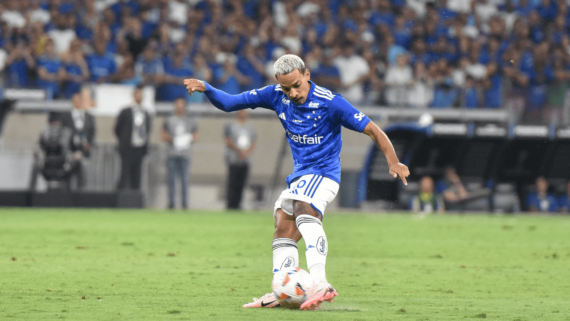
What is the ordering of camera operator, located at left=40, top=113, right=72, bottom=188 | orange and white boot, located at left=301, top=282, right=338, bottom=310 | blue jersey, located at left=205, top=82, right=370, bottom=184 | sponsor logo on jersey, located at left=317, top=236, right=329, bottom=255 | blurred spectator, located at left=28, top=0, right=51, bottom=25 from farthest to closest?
blurred spectator, located at left=28, top=0, right=51, bottom=25 → camera operator, located at left=40, top=113, right=72, bottom=188 → blue jersey, located at left=205, top=82, right=370, bottom=184 → sponsor logo on jersey, located at left=317, top=236, right=329, bottom=255 → orange and white boot, located at left=301, top=282, right=338, bottom=310

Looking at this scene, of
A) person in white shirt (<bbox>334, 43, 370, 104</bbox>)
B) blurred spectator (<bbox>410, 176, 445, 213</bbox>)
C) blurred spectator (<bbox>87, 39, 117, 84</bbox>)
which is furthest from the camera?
person in white shirt (<bbox>334, 43, 370, 104</bbox>)

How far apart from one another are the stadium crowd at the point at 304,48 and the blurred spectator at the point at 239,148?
97 cm

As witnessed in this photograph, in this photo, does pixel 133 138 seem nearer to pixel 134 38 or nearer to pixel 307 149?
pixel 134 38

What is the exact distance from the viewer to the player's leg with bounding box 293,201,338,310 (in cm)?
631

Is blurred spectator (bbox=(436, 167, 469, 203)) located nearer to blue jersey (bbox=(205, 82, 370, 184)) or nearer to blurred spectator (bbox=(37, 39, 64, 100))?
blurred spectator (bbox=(37, 39, 64, 100))

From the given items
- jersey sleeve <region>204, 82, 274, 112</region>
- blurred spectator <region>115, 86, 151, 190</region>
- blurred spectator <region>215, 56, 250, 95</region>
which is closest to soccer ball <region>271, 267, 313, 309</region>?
jersey sleeve <region>204, 82, 274, 112</region>

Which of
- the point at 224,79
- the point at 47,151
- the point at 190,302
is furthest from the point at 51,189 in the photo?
the point at 190,302

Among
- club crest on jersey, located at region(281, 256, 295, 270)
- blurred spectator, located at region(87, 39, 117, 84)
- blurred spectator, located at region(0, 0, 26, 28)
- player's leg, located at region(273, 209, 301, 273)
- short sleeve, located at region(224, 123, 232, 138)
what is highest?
blurred spectator, located at region(0, 0, 26, 28)

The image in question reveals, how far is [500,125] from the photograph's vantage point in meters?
20.1

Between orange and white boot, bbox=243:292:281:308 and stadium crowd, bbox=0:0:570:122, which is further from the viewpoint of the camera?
stadium crowd, bbox=0:0:570:122

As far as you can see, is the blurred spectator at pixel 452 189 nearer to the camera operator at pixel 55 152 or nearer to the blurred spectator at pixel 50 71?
the camera operator at pixel 55 152

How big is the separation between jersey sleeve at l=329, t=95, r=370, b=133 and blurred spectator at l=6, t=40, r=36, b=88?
14124mm

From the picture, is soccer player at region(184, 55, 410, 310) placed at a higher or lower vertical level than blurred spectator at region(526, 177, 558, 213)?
higher

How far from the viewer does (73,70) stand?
19250 mm
